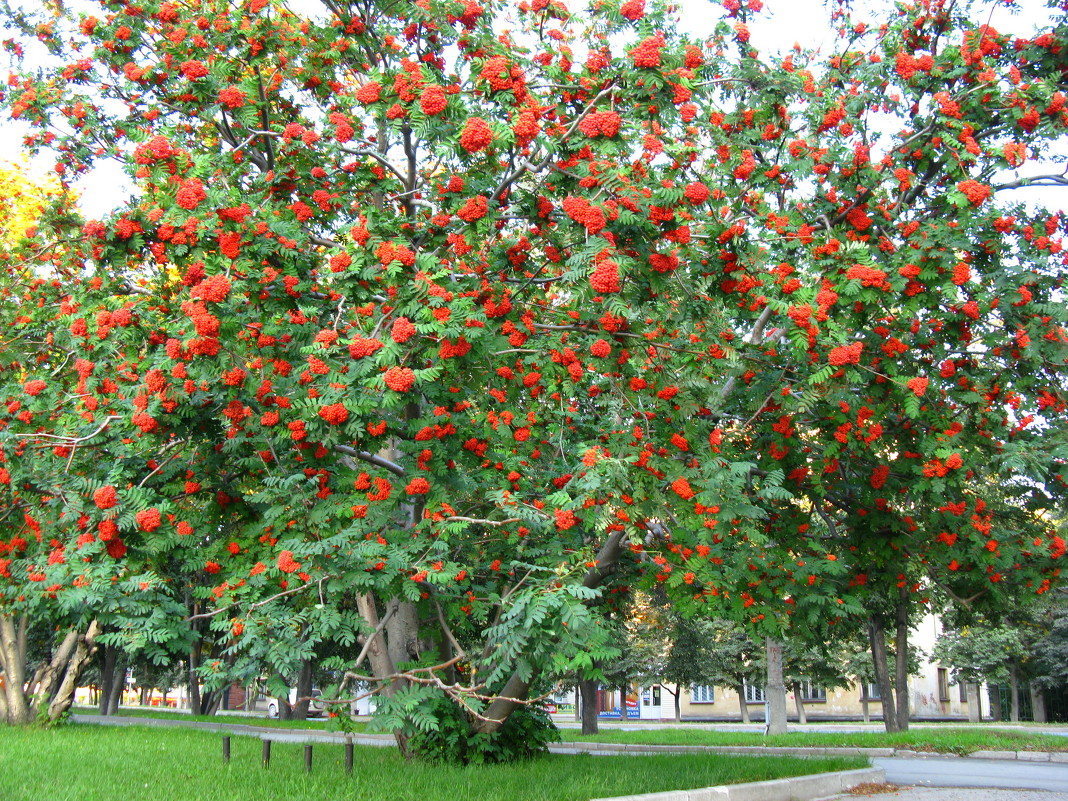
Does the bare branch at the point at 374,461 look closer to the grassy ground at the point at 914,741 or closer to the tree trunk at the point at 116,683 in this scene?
the grassy ground at the point at 914,741

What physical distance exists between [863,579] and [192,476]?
755 cm

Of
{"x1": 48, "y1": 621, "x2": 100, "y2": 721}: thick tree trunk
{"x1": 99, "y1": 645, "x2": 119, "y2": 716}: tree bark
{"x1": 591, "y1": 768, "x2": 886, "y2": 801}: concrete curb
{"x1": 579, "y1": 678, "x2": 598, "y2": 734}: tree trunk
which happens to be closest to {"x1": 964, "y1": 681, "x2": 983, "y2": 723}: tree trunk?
{"x1": 579, "y1": 678, "x2": 598, "y2": 734}: tree trunk

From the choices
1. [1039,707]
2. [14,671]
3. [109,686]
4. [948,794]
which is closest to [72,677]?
[14,671]

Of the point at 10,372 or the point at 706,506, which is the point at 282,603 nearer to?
the point at 706,506

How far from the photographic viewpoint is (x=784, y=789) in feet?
30.0

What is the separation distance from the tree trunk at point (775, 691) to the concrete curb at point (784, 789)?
828 centimetres

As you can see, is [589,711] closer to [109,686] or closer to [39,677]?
[39,677]

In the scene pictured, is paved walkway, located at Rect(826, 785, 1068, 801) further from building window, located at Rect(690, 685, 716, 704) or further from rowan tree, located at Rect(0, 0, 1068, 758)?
building window, located at Rect(690, 685, 716, 704)

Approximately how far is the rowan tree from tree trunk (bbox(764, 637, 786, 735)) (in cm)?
1001

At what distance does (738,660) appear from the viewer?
3067cm

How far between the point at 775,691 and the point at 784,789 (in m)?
11.3

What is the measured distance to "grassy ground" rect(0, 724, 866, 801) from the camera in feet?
25.4

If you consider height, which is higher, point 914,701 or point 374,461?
point 374,461

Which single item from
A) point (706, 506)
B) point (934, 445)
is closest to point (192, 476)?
point (706, 506)
